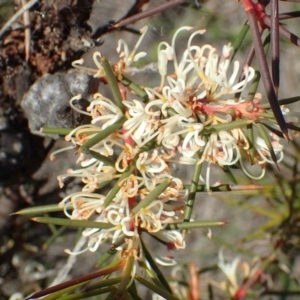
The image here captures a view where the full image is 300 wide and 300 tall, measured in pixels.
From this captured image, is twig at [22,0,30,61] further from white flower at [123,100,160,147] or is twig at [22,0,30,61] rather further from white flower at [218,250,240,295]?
white flower at [218,250,240,295]

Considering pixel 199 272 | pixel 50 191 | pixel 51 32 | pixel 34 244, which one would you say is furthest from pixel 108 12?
pixel 199 272

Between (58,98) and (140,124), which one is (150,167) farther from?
(58,98)

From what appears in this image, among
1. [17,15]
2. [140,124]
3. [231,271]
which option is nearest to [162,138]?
[140,124]

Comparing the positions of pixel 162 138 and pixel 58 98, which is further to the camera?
pixel 58 98

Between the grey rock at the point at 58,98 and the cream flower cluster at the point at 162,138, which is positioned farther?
the grey rock at the point at 58,98

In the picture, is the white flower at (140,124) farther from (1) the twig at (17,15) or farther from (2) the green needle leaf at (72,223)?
(1) the twig at (17,15)

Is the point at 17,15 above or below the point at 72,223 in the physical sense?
above

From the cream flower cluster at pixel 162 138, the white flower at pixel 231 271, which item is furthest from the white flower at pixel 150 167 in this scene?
the white flower at pixel 231 271

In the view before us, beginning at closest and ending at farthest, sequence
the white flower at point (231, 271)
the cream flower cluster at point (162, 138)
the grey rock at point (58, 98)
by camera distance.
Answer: the cream flower cluster at point (162, 138)
the grey rock at point (58, 98)
the white flower at point (231, 271)

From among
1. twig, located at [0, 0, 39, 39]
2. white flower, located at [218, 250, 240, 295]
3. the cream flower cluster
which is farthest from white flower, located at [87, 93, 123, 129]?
white flower, located at [218, 250, 240, 295]
